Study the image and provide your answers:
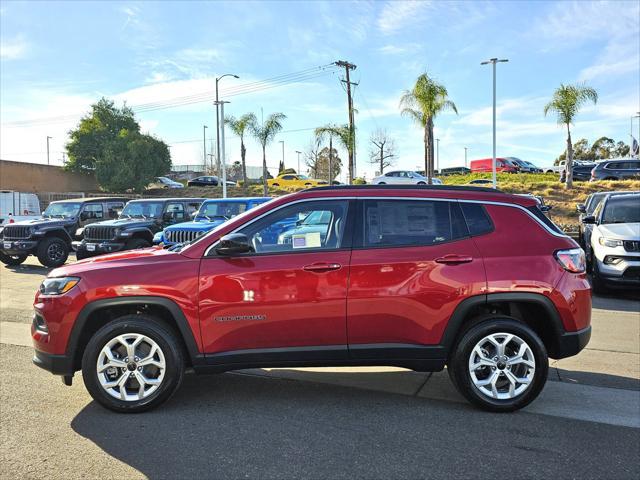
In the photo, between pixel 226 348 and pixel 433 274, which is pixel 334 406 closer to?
pixel 226 348

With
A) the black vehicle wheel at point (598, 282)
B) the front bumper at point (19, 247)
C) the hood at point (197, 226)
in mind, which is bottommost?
the black vehicle wheel at point (598, 282)

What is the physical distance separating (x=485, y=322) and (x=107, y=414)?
3101 millimetres

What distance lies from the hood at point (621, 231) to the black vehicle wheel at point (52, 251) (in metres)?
13.0

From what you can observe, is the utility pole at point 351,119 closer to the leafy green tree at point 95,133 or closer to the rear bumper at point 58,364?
the leafy green tree at point 95,133

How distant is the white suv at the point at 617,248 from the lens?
8.63 m

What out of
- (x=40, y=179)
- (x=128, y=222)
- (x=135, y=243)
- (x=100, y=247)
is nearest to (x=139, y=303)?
(x=100, y=247)

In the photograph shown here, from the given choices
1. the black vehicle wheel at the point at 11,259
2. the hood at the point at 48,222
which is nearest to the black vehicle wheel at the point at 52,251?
the hood at the point at 48,222

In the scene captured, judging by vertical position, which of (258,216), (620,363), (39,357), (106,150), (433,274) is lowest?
(620,363)

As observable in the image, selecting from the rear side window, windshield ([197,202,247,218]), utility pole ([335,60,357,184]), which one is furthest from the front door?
utility pole ([335,60,357,184])

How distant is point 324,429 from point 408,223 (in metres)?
1.73

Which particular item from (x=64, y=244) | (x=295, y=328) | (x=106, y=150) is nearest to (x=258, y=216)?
(x=295, y=328)

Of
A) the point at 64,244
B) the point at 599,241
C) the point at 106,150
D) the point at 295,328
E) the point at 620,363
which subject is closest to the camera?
the point at 295,328

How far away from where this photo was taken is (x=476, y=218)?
4266 millimetres

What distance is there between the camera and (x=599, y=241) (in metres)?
9.16
